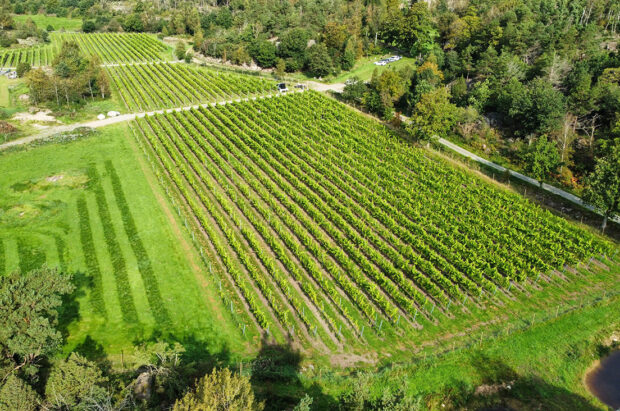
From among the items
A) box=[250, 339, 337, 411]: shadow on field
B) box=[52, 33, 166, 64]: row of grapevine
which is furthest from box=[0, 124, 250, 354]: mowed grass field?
box=[52, 33, 166, 64]: row of grapevine

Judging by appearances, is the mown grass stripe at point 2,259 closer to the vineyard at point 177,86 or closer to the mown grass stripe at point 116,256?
the mown grass stripe at point 116,256

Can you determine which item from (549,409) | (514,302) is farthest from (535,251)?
(549,409)

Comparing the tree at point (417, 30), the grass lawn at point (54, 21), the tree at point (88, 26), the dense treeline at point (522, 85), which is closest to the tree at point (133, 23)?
the tree at point (88, 26)

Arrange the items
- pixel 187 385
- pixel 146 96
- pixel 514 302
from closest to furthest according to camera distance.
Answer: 1. pixel 187 385
2. pixel 514 302
3. pixel 146 96

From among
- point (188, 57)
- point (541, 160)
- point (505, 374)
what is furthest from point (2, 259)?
point (188, 57)

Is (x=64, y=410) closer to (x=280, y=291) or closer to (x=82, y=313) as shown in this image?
(x=82, y=313)

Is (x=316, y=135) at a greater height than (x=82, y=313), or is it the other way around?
(x=316, y=135)

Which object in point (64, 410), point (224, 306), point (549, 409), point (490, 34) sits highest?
point (490, 34)
